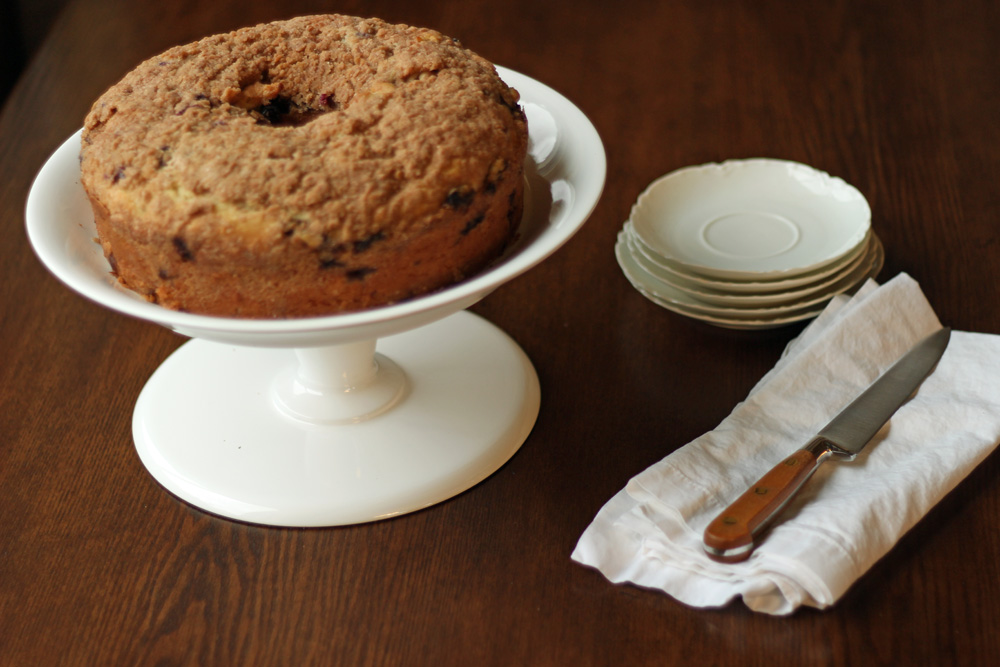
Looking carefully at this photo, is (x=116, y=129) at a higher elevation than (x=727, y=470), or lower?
higher

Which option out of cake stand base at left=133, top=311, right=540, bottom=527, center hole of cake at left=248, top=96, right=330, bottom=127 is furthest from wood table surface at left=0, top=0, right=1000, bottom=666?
center hole of cake at left=248, top=96, right=330, bottom=127

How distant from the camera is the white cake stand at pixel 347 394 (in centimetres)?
78

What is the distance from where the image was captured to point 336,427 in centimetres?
93

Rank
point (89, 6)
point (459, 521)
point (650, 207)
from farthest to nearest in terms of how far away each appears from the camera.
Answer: point (89, 6) → point (650, 207) → point (459, 521)

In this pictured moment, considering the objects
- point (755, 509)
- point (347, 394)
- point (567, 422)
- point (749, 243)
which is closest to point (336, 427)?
point (347, 394)

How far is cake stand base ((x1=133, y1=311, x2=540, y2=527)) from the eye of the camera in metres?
0.85

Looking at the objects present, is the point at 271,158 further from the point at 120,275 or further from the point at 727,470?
the point at 727,470

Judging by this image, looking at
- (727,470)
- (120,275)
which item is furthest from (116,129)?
(727,470)

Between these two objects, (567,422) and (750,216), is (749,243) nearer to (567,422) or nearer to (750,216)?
(750,216)

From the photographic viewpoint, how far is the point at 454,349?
1.03 m

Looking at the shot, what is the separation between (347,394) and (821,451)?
1.43ft

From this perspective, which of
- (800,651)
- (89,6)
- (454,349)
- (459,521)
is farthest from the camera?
(89,6)

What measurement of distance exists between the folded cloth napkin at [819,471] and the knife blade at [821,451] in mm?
11

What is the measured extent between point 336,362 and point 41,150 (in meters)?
0.72
